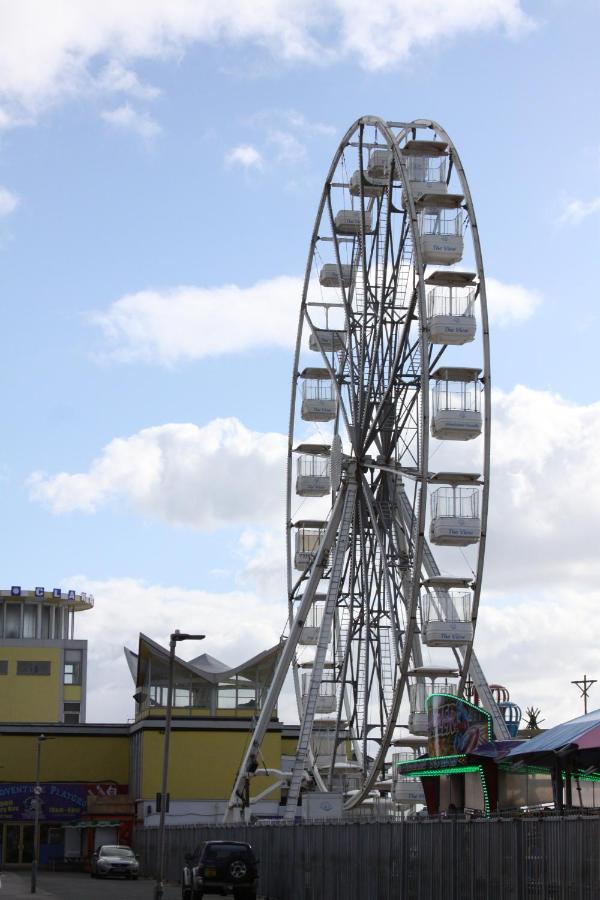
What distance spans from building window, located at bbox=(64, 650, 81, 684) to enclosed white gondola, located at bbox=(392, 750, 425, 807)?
254 feet

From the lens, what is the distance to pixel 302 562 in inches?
2154

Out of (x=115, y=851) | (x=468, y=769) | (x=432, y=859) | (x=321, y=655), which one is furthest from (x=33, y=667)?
(x=432, y=859)

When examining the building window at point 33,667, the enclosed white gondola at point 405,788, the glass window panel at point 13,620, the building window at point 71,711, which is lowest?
the enclosed white gondola at point 405,788

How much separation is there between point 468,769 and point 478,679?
794 cm

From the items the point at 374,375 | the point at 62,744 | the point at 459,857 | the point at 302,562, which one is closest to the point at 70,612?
the point at 62,744

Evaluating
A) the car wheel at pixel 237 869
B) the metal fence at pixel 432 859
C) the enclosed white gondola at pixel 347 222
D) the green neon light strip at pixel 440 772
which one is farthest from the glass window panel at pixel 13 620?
the car wheel at pixel 237 869

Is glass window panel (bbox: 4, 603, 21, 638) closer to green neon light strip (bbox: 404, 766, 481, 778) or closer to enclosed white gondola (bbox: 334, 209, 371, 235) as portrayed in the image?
enclosed white gondola (bbox: 334, 209, 371, 235)

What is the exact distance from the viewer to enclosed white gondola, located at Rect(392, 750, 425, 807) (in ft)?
142

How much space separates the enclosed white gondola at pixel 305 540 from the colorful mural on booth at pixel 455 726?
13.4m

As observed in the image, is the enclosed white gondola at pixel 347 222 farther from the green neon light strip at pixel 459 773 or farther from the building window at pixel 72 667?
the building window at pixel 72 667

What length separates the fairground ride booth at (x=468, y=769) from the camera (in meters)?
36.7

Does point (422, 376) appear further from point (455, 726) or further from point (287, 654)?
point (287, 654)

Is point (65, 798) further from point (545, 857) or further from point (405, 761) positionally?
point (545, 857)

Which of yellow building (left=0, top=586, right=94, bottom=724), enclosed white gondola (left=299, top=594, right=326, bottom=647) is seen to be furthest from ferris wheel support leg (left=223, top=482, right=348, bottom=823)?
yellow building (left=0, top=586, right=94, bottom=724)
